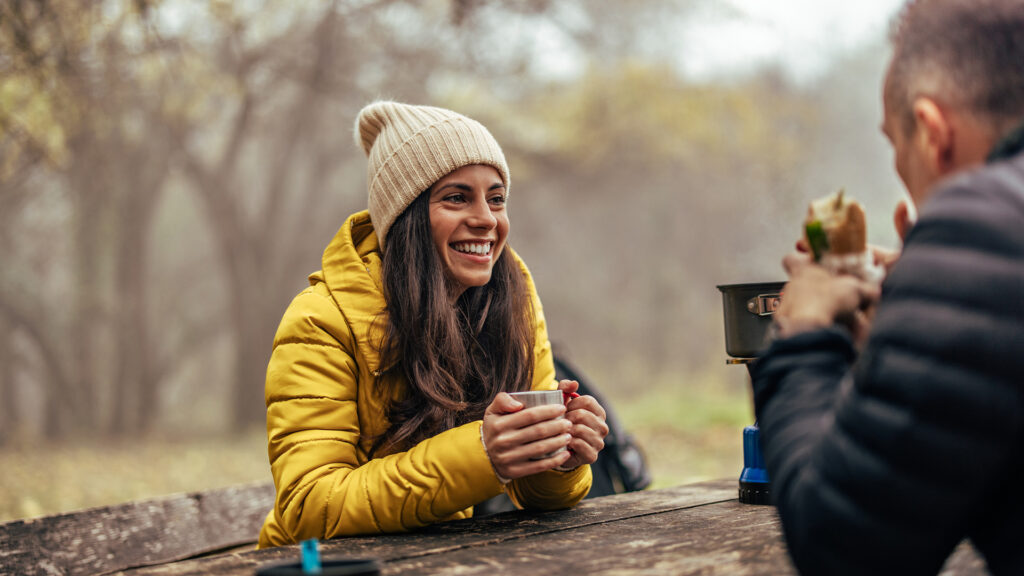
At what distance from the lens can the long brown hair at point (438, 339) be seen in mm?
2289

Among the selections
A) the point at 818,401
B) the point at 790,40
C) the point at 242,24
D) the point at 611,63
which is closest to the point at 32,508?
the point at 242,24

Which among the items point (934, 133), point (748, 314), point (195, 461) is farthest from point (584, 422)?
point (195, 461)

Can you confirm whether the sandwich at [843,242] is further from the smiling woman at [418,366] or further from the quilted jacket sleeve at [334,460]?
the quilted jacket sleeve at [334,460]

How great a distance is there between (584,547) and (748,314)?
0.83 metres

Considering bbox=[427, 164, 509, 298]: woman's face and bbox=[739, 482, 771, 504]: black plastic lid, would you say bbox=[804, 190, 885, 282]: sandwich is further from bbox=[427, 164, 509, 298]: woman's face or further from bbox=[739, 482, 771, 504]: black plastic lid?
bbox=[427, 164, 509, 298]: woman's face

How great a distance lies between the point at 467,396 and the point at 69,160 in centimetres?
915

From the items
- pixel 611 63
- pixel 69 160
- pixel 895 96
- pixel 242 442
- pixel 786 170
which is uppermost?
pixel 611 63

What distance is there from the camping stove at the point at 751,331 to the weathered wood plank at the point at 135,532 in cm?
156

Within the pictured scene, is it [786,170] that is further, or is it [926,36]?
[786,170]

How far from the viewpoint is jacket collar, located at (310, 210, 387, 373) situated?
2.28m

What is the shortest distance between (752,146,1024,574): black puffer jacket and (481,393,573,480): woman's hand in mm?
885

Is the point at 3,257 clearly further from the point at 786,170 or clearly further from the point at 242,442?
the point at 786,170

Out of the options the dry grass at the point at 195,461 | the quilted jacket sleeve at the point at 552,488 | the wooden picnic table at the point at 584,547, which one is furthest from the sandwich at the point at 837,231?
the dry grass at the point at 195,461

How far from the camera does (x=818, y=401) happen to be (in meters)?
1.15
